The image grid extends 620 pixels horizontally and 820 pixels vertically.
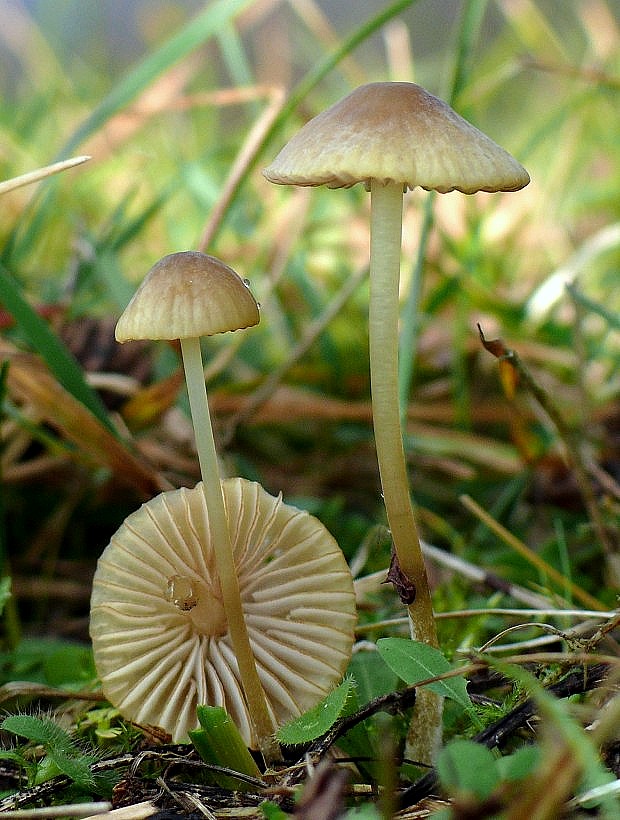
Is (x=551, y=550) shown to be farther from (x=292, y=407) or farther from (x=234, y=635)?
(x=234, y=635)

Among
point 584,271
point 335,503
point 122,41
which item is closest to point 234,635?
point 335,503

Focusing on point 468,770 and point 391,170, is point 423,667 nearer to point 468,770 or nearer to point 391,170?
point 468,770

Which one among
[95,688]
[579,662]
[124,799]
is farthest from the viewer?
[95,688]

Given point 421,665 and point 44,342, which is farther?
point 44,342

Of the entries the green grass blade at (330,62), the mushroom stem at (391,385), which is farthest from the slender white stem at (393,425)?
the green grass blade at (330,62)

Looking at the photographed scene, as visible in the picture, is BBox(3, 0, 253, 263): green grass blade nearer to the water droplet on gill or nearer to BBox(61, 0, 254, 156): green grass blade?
BBox(61, 0, 254, 156): green grass blade

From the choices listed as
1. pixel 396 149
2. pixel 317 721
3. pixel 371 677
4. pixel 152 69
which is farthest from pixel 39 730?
pixel 152 69
